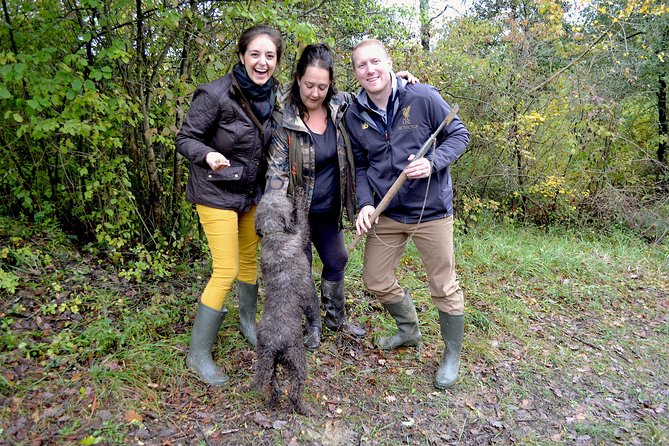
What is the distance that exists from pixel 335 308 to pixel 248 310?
2.39 feet

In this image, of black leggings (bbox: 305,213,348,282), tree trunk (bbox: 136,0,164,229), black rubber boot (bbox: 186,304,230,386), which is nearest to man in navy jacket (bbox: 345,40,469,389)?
black leggings (bbox: 305,213,348,282)

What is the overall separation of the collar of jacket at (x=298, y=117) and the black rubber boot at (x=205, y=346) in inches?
54.4

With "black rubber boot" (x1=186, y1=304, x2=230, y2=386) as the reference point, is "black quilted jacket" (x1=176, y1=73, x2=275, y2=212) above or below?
above

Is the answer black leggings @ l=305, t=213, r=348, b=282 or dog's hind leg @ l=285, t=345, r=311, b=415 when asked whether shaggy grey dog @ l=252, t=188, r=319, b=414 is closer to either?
dog's hind leg @ l=285, t=345, r=311, b=415

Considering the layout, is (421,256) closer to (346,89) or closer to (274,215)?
(274,215)

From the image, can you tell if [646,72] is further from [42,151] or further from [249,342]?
[42,151]

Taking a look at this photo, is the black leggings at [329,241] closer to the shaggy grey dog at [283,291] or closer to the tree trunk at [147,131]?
the shaggy grey dog at [283,291]

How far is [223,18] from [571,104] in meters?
5.71

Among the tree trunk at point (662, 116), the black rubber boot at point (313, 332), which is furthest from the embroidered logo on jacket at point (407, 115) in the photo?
the tree trunk at point (662, 116)

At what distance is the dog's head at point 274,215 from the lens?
2789 millimetres

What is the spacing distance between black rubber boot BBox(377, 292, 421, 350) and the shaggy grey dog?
2.90ft

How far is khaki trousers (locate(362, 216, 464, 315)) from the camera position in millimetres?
2977

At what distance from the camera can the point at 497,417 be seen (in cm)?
303

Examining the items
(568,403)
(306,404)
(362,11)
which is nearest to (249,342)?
(306,404)
